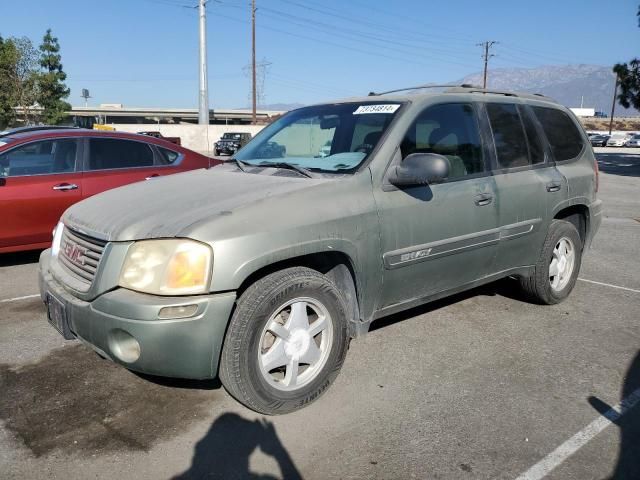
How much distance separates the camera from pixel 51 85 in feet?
121

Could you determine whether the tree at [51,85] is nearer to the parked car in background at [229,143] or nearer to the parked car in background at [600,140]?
the parked car in background at [229,143]

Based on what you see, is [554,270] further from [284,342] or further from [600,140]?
[600,140]

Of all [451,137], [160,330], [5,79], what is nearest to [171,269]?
[160,330]

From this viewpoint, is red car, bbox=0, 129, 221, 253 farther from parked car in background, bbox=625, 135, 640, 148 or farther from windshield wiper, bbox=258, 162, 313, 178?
parked car in background, bbox=625, 135, 640, 148

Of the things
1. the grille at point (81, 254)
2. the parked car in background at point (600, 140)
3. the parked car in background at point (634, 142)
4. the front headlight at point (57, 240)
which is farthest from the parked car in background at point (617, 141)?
the grille at point (81, 254)

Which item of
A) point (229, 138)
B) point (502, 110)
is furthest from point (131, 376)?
point (229, 138)

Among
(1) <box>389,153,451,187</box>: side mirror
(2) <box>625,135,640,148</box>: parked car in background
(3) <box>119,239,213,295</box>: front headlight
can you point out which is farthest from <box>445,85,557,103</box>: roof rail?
(2) <box>625,135,640,148</box>: parked car in background

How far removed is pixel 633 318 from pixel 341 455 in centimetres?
331

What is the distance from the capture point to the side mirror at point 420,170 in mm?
3268

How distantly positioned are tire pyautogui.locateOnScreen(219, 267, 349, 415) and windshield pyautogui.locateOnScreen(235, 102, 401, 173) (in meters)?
0.86

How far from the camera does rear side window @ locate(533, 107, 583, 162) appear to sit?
187 inches

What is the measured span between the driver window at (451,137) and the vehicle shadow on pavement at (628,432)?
5.61 ft

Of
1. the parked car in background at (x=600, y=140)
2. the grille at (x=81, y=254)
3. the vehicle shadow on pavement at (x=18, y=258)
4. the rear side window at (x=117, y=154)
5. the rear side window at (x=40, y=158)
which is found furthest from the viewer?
the parked car in background at (x=600, y=140)

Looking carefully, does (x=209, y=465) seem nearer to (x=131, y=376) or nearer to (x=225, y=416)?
(x=225, y=416)
